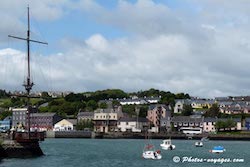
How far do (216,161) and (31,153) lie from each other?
25.0m

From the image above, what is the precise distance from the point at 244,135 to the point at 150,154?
380 feet

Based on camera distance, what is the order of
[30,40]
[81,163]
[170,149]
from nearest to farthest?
[81,163] < [30,40] < [170,149]

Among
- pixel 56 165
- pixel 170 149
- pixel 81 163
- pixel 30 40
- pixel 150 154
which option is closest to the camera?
pixel 56 165

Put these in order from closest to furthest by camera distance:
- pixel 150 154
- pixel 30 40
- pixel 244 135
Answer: pixel 30 40
pixel 150 154
pixel 244 135

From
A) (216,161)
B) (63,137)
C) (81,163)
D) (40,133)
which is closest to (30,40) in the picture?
(40,133)

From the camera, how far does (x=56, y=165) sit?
65.4 meters

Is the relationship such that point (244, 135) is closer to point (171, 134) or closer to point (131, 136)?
point (171, 134)

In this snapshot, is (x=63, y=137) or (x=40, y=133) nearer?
(x=40, y=133)

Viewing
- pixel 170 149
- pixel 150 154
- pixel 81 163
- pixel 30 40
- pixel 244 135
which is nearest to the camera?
pixel 81 163

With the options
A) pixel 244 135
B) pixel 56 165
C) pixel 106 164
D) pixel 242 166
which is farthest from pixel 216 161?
A: pixel 244 135

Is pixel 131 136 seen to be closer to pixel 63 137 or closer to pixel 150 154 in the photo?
pixel 63 137

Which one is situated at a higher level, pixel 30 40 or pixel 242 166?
pixel 30 40

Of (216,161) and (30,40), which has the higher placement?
(30,40)

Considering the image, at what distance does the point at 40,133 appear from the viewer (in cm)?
7288
